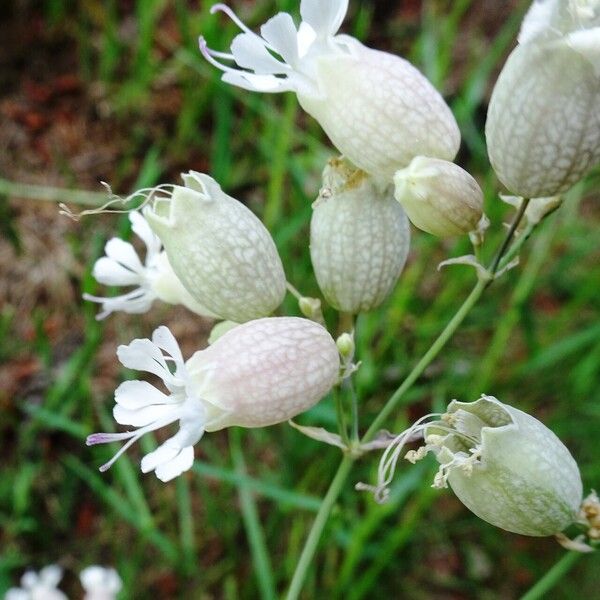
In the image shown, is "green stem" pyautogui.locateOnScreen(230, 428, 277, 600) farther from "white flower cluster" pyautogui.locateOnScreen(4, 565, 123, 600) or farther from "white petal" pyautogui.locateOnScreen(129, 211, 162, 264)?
"white petal" pyautogui.locateOnScreen(129, 211, 162, 264)

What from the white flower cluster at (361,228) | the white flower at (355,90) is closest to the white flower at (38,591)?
the white flower cluster at (361,228)

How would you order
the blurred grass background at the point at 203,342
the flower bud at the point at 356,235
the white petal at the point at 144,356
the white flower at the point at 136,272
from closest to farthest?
the white petal at the point at 144,356 < the flower bud at the point at 356,235 < the white flower at the point at 136,272 < the blurred grass background at the point at 203,342

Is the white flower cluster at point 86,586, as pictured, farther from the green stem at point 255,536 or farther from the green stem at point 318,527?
the green stem at point 318,527

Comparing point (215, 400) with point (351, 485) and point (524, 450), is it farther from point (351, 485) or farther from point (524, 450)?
point (351, 485)

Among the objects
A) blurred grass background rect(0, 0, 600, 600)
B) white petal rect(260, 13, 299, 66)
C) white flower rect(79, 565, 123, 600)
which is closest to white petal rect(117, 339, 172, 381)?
white petal rect(260, 13, 299, 66)

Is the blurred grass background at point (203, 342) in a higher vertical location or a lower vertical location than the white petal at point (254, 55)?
lower

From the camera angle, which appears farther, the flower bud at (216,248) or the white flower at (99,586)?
the white flower at (99,586)

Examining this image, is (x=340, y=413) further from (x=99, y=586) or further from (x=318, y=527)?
(x=99, y=586)
